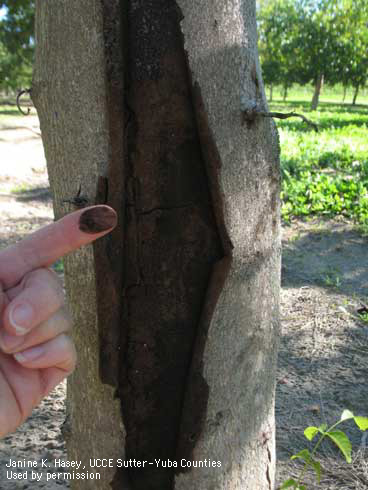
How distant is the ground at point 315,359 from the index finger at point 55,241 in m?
0.93

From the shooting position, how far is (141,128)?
1135mm

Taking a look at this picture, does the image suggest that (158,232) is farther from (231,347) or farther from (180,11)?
(180,11)

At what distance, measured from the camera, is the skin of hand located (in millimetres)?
889

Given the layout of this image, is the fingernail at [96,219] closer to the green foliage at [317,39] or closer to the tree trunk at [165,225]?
the tree trunk at [165,225]

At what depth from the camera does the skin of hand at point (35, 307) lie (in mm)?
889

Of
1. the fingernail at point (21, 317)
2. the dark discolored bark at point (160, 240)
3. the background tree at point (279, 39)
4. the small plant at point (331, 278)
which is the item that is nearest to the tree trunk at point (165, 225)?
the dark discolored bark at point (160, 240)

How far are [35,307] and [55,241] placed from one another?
0.46ft

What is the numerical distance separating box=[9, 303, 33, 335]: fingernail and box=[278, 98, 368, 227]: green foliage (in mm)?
4591

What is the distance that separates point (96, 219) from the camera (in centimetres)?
91

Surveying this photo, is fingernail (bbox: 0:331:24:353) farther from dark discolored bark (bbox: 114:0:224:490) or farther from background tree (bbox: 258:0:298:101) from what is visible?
background tree (bbox: 258:0:298:101)

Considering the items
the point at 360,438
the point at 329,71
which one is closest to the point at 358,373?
the point at 360,438

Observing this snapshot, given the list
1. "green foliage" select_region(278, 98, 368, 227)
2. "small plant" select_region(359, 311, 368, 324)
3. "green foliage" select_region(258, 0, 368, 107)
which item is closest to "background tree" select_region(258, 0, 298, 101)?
"green foliage" select_region(258, 0, 368, 107)

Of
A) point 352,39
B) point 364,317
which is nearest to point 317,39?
point 352,39

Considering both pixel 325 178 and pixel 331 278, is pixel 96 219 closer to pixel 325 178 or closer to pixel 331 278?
pixel 331 278
